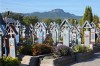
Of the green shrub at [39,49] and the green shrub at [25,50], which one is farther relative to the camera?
the green shrub at [25,50]

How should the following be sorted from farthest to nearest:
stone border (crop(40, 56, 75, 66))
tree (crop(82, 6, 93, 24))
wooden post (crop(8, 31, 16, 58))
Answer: tree (crop(82, 6, 93, 24)), stone border (crop(40, 56, 75, 66)), wooden post (crop(8, 31, 16, 58))

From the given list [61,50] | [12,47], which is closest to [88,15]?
[61,50]

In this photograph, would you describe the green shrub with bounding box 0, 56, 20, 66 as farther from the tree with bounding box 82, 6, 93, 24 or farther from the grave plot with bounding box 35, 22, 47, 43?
the tree with bounding box 82, 6, 93, 24

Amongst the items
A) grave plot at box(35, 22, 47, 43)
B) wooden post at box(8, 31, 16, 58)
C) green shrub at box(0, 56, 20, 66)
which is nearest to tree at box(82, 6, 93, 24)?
grave plot at box(35, 22, 47, 43)

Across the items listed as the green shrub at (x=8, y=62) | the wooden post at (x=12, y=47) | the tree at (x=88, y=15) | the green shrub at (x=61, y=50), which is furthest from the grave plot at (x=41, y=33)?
the tree at (x=88, y=15)

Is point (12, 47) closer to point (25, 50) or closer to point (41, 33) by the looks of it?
point (25, 50)

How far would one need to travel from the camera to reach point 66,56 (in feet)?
54.7

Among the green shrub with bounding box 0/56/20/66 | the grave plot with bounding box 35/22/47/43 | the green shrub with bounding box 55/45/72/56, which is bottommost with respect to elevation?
the green shrub with bounding box 0/56/20/66

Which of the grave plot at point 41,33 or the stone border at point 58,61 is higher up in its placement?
the grave plot at point 41,33

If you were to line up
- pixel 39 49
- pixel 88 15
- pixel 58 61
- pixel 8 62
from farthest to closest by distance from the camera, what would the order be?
pixel 88 15 < pixel 39 49 < pixel 58 61 < pixel 8 62

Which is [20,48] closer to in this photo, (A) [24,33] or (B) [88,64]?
(B) [88,64]

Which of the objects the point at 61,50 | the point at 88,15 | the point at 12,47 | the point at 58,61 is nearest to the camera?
the point at 12,47

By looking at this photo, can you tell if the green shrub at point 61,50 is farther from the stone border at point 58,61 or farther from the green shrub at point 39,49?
the green shrub at point 39,49

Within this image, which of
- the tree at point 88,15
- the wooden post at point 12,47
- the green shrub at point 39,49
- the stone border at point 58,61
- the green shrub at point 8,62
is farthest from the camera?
the tree at point 88,15
